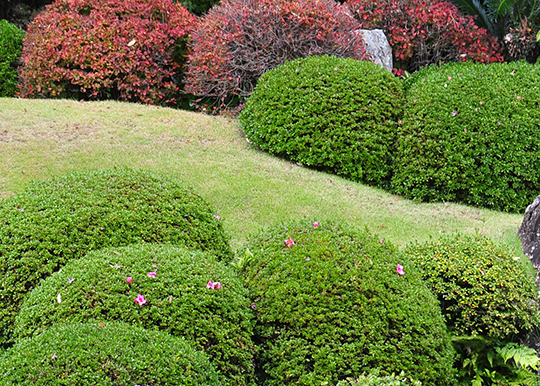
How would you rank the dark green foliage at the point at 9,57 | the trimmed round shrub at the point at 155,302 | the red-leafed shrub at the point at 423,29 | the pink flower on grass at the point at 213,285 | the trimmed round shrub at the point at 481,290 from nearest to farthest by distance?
the trimmed round shrub at the point at 155,302
the pink flower on grass at the point at 213,285
the trimmed round shrub at the point at 481,290
the dark green foliage at the point at 9,57
the red-leafed shrub at the point at 423,29

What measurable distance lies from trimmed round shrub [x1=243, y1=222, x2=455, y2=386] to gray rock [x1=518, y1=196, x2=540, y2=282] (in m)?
2.21

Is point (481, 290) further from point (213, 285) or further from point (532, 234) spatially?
point (213, 285)

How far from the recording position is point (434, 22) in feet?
35.9

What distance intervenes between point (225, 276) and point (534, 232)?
11.8 ft

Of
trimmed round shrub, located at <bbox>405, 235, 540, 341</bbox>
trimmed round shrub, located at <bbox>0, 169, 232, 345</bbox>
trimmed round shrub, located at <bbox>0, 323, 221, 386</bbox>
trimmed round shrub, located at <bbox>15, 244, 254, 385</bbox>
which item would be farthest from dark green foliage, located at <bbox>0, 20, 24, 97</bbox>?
trimmed round shrub, located at <bbox>0, 323, 221, 386</bbox>

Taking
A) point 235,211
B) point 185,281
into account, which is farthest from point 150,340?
point 235,211

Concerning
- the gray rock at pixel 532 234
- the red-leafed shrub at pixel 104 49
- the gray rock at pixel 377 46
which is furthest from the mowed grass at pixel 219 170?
the gray rock at pixel 377 46

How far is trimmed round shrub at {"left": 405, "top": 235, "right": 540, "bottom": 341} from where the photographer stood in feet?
13.9

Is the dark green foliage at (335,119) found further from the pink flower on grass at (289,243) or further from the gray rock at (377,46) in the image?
the pink flower on grass at (289,243)

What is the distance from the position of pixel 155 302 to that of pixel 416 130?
5449 mm

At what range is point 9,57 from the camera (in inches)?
426

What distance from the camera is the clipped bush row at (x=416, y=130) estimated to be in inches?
293

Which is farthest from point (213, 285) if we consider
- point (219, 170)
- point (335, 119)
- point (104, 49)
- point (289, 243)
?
point (104, 49)

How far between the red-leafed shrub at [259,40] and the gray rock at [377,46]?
1.93 ft
